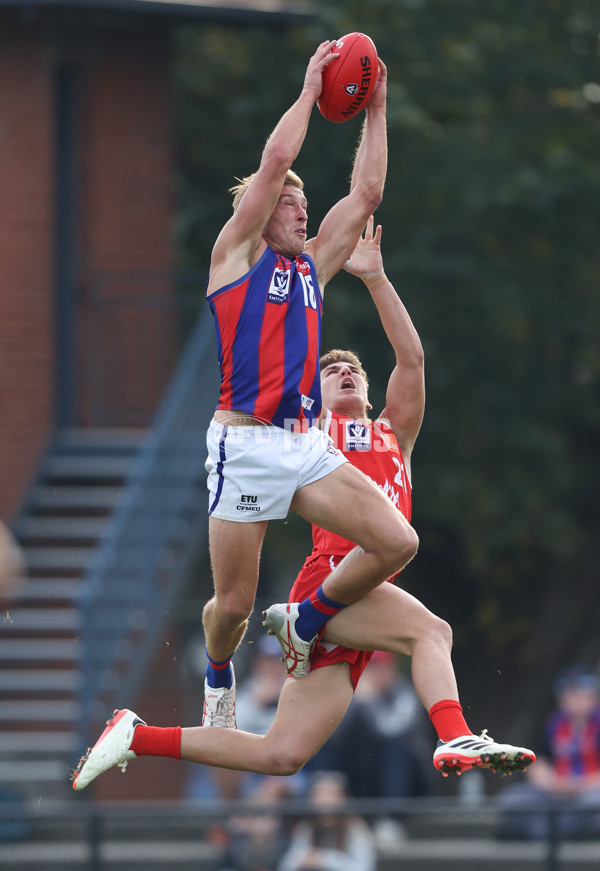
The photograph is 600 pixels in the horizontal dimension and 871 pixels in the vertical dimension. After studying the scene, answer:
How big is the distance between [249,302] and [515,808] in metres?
5.53

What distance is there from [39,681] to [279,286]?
782cm

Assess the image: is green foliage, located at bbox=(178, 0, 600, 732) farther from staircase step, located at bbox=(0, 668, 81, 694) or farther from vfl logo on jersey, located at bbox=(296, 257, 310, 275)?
vfl logo on jersey, located at bbox=(296, 257, 310, 275)

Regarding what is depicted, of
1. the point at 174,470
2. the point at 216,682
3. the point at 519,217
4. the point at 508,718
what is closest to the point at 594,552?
the point at 508,718

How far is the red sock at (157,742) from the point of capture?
21.0 feet

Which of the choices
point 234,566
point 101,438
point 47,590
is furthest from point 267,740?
point 101,438

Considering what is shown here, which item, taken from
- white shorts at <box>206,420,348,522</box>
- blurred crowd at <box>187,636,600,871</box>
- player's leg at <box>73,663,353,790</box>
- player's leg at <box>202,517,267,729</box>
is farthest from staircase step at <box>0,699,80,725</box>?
white shorts at <box>206,420,348,522</box>

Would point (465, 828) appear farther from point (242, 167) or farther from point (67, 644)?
point (242, 167)

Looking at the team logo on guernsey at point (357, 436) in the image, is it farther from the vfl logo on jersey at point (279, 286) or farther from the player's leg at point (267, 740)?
the player's leg at point (267, 740)

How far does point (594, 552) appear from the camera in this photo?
16156 millimetres

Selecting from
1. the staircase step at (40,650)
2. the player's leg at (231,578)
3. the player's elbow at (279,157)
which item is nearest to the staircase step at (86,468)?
the staircase step at (40,650)

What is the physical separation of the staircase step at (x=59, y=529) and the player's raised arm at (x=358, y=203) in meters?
7.93

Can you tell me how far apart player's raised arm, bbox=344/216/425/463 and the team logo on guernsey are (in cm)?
15

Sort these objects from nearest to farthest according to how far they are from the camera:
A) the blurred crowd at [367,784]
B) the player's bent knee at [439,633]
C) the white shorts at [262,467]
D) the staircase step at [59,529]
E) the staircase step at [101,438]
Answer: the white shorts at [262,467], the player's bent knee at [439,633], the blurred crowd at [367,784], the staircase step at [59,529], the staircase step at [101,438]

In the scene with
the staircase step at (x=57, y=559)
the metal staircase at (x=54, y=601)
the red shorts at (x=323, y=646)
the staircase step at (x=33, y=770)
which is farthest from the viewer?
the staircase step at (x=57, y=559)
